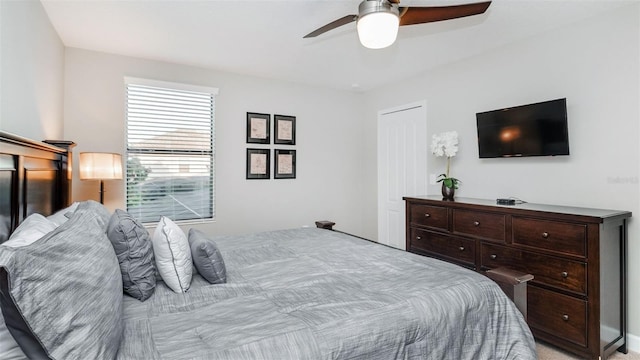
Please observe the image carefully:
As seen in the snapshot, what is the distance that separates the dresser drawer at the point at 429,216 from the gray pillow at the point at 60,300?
285cm

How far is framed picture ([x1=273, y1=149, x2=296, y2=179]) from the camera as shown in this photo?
458 cm

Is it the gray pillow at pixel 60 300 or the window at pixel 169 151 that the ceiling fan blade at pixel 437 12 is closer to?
the gray pillow at pixel 60 300

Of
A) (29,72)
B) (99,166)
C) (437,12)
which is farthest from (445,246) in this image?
(29,72)

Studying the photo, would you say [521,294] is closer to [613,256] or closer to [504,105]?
[613,256]

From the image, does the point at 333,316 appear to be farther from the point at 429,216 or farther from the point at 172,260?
the point at 429,216

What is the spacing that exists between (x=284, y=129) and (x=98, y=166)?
227 cm

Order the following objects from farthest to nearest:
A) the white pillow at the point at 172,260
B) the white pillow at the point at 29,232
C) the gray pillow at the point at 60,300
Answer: the white pillow at the point at 172,260 < the white pillow at the point at 29,232 < the gray pillow at the point at 60,300

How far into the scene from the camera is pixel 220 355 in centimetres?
110

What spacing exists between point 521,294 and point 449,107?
259 cm

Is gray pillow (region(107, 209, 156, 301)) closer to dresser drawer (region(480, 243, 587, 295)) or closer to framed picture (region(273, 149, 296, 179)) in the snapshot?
dresser drawer (region(480, 243, 587, 295))

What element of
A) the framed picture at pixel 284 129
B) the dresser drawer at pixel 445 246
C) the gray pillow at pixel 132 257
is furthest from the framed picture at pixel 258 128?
the gray pillow at pixel 132 257

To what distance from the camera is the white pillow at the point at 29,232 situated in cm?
113

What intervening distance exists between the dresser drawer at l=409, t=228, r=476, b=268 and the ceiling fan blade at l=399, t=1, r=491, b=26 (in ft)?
6.33

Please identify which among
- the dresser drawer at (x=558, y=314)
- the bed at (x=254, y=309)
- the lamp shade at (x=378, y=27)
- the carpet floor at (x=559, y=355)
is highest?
the lamp shade at (x=378, y=27)
